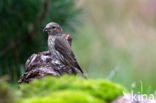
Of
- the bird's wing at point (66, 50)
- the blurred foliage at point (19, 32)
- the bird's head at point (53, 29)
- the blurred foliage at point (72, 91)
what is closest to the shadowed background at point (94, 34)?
the blurred foliage at point (19, 32)

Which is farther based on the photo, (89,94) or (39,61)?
(39,61)

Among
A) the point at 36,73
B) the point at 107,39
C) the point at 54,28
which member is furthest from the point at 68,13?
the point at 36,73

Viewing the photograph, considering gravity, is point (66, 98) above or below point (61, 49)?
below

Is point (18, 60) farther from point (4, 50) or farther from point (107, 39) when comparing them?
point (107, 39)

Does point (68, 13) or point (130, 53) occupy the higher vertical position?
point (130, 53)

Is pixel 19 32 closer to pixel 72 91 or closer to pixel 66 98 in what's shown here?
pixel 72 91

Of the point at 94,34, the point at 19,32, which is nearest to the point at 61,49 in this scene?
the point at 19,32

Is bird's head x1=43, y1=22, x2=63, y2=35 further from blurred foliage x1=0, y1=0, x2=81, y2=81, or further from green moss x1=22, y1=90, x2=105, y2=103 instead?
green moss x1=22, y1=90, x2=105, y2=103
